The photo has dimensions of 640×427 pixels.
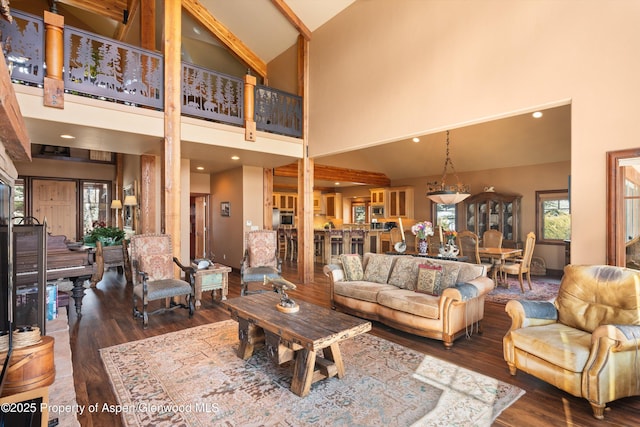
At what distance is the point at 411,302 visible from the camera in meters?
3.62

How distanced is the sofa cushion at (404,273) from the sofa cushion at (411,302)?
27cm

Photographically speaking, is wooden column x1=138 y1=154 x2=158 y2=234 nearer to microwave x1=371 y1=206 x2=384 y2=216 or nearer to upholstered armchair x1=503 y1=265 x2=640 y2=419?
upholstered armchair x1=503 y1=265 x2=640 y2=419

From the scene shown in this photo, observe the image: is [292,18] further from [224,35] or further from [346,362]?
[346,362]

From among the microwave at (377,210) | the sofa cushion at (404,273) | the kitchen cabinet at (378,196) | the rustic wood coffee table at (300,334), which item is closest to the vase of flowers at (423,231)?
the sofa cushion at (404,273)

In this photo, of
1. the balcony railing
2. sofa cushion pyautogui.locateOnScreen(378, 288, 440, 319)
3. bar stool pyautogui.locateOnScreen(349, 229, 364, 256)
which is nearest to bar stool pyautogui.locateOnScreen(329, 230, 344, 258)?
bar stool pyautogui.locateOnScreen(349, 229, 364, 256)

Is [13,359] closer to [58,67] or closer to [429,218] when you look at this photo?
[58,67]

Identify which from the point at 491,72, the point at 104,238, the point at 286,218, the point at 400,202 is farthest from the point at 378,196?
the point at 104,238

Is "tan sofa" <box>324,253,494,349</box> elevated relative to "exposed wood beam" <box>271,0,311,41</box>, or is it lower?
lower

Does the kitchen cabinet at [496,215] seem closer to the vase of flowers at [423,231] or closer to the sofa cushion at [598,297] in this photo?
the vase of flowers at [423,231]

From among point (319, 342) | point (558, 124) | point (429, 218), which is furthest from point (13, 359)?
point (429, 218)

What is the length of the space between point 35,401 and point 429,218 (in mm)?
9455

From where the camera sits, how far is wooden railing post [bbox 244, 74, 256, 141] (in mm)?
5676

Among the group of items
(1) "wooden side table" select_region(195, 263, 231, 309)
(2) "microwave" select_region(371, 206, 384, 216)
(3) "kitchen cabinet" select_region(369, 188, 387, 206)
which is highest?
(3) "kitchen cabinet" select_region(369, 188, 387, 206)

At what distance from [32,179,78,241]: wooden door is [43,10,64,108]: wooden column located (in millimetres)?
7063
